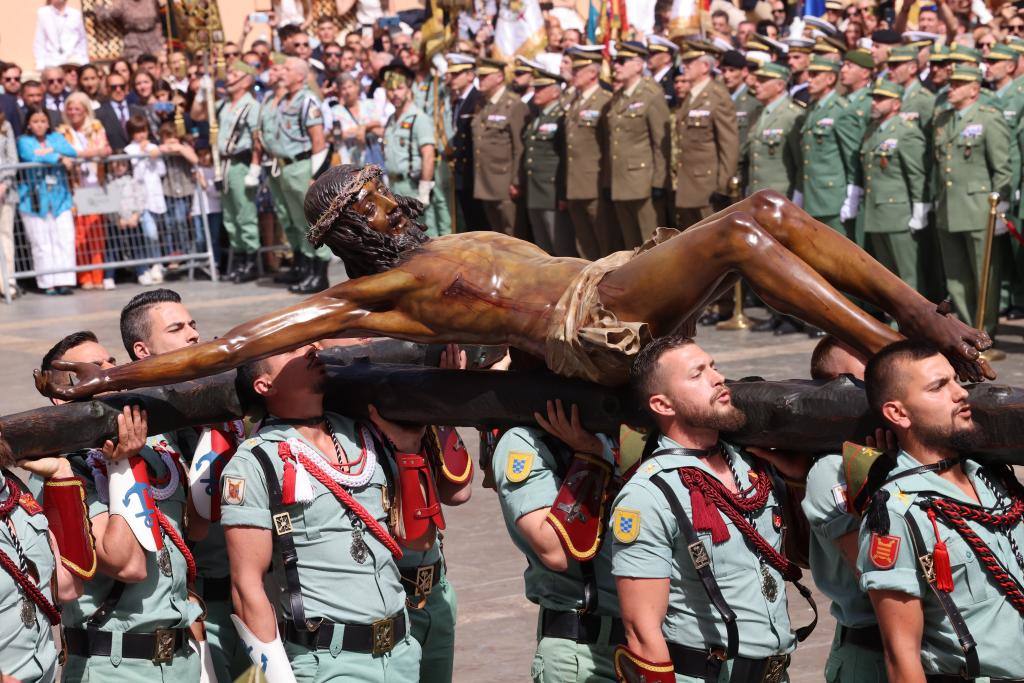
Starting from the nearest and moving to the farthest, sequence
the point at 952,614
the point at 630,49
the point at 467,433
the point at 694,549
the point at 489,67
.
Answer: the point at 952,614, the point at 694,549, the point at 467,433, the point at 630,49, the point at 489,67

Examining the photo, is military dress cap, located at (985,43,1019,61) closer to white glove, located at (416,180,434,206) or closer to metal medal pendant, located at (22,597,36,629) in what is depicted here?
white glove, located at (416,180,434,206)

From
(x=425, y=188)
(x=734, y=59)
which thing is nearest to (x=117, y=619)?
(x=734, y=59)

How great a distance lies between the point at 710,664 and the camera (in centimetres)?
464

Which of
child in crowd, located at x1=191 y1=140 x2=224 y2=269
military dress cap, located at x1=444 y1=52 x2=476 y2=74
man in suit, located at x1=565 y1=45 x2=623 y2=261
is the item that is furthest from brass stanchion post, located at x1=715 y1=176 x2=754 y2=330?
child in crowd, located at x1=191 y1=140 x2=224 y2=269

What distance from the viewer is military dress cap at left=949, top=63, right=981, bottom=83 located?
1220 cm

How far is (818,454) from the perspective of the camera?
188 inches

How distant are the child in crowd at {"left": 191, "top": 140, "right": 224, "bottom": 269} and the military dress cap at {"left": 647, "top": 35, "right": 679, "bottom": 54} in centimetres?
544

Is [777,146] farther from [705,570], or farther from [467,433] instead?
[705,570]

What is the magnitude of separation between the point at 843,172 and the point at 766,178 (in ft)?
2.42

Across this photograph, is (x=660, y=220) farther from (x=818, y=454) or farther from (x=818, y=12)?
(x=818, y=454)

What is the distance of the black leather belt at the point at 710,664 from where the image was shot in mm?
4641

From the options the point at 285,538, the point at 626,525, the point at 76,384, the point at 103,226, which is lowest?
the point at 103,226

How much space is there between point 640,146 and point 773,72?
1.46m

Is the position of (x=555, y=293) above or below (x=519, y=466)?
above
